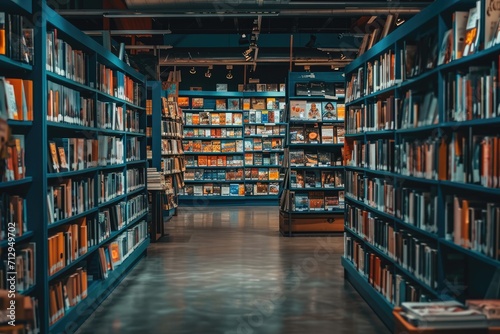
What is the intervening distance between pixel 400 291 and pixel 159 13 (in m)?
5.57

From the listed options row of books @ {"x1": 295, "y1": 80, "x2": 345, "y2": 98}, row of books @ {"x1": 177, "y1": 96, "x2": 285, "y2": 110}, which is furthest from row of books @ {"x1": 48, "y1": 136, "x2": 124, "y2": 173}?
row of books @ {"x1": 177, "y1": 96, "x2": 285, "y2": 110}

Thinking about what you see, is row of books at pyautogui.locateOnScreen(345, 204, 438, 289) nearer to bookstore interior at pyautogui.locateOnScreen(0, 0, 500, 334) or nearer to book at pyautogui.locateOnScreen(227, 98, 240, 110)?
bookstore interior at pyautogui.locateOnScreen(0, 0, 500, 334)

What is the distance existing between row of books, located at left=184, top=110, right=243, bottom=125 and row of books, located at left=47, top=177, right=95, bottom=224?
1315cm

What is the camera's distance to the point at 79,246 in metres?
6.09

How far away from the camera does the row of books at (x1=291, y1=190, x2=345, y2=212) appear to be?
12.2 metres

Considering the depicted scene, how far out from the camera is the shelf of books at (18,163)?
4176mm

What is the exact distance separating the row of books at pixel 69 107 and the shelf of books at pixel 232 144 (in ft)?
41.6

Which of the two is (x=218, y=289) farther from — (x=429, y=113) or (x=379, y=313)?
(x=429, y=113)

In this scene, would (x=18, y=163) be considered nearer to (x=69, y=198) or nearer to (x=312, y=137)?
(x=69, y=198)

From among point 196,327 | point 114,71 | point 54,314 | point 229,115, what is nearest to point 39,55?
point 54,314

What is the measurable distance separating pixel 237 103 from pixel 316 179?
813 cm

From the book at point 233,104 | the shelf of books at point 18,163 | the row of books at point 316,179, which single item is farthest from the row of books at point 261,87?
the shelf of books at point 18,163

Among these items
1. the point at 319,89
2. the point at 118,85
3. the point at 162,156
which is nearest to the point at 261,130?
the point at 162,156

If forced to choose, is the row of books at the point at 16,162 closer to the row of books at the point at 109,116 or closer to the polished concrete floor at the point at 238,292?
the polished concrete floor at the point at 238,292
